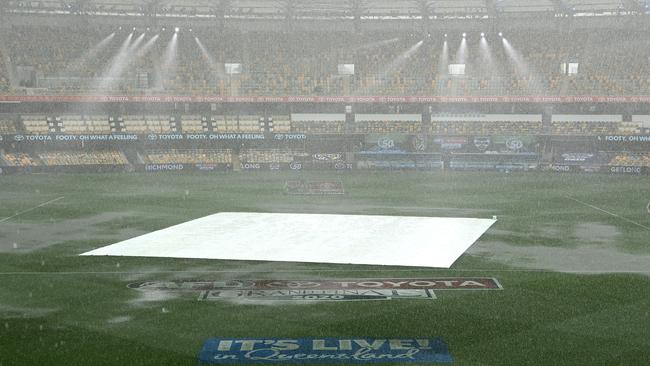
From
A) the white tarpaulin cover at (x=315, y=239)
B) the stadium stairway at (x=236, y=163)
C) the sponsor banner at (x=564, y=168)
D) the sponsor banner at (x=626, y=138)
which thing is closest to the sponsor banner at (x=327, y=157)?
the stadium stairway at (x=236, y=163)

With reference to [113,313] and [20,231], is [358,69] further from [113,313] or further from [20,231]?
[113,313]

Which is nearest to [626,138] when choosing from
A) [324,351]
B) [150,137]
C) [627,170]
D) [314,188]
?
[627,170]

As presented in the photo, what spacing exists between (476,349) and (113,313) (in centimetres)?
777

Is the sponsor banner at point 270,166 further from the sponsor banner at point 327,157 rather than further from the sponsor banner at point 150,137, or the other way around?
the sponsor banner at point 150,137

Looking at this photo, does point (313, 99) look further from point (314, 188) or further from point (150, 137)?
point (314, 188)

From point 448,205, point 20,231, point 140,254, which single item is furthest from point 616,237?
point 20,231

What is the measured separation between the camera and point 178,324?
48.6 ft

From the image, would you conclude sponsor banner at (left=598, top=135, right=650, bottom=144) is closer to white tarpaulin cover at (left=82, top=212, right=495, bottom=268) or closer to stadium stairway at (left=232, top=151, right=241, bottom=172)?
stadium stairway at (left=232, top=151, right=241, bottom=172)

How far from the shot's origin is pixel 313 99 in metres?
64.6

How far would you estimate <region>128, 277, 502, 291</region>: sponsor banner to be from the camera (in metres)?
18.2

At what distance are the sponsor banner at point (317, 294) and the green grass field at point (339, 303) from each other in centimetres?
53

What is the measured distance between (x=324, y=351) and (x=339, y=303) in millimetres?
3612

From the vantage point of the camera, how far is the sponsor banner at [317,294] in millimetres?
17156

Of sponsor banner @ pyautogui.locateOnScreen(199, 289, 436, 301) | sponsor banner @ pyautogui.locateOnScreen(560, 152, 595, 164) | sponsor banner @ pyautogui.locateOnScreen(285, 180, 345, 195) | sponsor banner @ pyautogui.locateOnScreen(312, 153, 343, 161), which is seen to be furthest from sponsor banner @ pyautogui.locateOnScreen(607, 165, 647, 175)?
sponsor banner @ pyautogui.locateOnScreen(199, 289, 436, 301)
